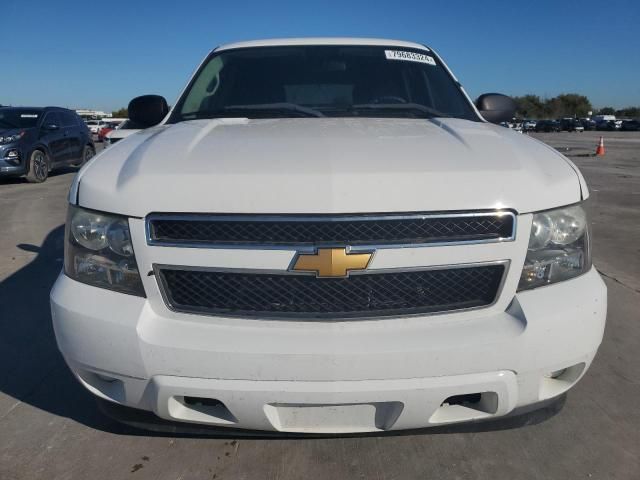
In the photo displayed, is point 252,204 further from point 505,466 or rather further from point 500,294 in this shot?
point 505,466

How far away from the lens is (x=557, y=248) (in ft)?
6.48

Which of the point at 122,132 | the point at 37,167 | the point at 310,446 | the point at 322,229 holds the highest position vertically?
the point at 122,132

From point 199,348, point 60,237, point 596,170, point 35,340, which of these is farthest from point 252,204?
point 596,170

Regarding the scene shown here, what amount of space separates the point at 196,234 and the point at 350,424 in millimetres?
850

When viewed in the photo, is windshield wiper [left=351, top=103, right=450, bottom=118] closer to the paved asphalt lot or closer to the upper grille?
the upper grille

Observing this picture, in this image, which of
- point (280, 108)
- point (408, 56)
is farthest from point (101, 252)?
point (408, 56)

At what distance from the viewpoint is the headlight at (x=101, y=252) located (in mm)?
1903

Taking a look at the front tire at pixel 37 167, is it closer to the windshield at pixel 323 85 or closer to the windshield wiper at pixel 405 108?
the windshield at pixel 323 85

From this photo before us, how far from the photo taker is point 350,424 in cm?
185

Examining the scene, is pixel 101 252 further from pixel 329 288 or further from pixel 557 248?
pixel 557 248

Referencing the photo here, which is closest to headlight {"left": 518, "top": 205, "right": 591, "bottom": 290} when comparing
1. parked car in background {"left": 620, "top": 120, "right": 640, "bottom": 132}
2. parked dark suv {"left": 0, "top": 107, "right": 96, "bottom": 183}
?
parked dark suv {"left": 0, "top": 107, "right": 96, "bottom": 183}

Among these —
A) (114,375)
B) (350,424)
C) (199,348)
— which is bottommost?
(350,424)

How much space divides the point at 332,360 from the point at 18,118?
42.5ft

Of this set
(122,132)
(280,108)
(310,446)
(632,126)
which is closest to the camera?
(310,446)
